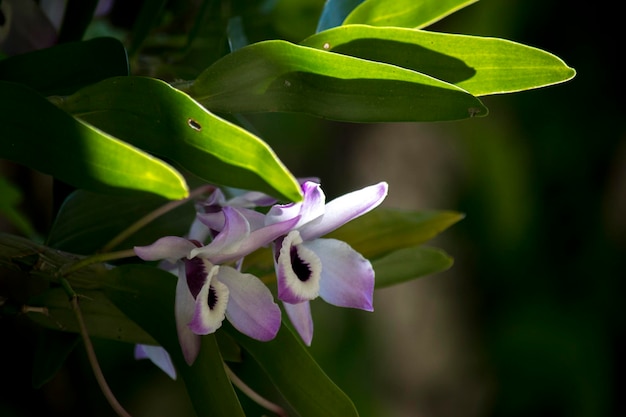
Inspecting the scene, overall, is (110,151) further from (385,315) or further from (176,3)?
(385,315)

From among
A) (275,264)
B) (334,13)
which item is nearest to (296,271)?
(275,264)

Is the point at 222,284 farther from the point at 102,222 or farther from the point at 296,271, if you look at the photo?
the point at 102,222

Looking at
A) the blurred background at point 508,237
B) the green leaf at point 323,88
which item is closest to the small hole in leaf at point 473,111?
the green leaf at point 323,88

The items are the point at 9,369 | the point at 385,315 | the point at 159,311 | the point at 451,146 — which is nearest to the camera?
the point at 159,311

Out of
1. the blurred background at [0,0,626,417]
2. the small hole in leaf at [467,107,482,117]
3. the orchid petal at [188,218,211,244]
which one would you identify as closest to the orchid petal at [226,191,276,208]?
the orchid petal at [188,218,211,244]

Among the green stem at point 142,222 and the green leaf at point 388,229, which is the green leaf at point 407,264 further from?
the green stem at point 142,222

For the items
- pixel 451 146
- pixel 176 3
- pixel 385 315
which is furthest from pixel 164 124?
pixel 451 146
